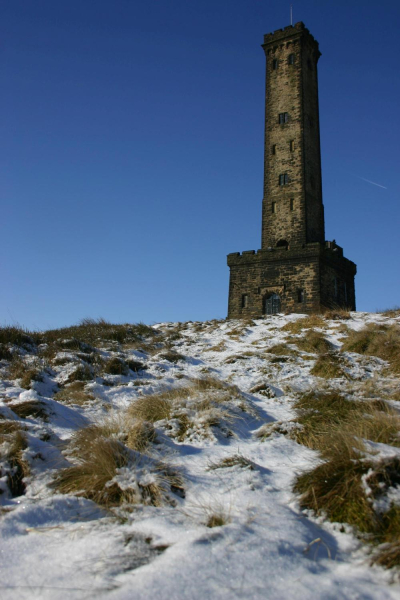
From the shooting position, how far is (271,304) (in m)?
24.2

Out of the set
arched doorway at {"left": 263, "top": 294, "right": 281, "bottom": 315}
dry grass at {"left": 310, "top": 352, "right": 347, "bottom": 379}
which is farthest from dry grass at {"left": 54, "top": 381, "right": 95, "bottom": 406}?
arched doorway at {"left": 263, "top": 294, "right": 281, "bottom": 315}

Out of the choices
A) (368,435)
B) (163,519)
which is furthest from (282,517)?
(368,435)

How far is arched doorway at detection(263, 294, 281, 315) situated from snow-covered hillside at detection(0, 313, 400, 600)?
16659 millimetres

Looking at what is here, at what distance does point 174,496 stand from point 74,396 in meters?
3.40

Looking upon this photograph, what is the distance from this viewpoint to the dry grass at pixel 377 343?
8.63 metres

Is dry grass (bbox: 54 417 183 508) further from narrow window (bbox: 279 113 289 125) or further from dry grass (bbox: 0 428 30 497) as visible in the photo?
narrow window (bbox: 279 113 289 125)

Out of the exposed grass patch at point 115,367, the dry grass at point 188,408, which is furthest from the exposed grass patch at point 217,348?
the dry grass at point 188,408

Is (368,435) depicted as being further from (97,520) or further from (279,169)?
(279,169)

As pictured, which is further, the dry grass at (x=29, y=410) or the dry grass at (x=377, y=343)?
the dry grass at (x=377, y=343)

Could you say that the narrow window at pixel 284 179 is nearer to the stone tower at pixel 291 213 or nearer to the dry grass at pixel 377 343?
the stone tower at pixel 291 213

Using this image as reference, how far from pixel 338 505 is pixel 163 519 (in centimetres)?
122

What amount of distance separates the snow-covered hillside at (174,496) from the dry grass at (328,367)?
0.27 metres

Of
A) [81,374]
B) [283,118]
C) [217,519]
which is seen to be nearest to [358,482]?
[217,519]

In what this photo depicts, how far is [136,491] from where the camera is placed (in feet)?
11.1
